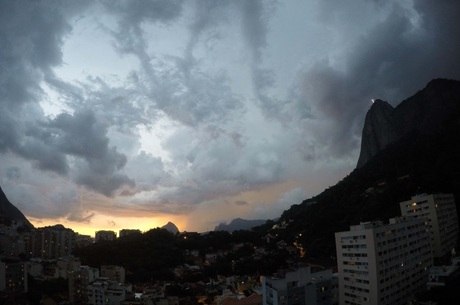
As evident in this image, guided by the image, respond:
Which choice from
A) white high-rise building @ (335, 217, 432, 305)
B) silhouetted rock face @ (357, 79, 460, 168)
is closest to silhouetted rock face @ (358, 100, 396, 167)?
silhouetted rock face @ (357, 79, 460, 168)

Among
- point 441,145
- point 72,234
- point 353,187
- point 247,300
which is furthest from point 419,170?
point 72,234

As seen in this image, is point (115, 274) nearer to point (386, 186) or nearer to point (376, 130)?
point (386, 186)

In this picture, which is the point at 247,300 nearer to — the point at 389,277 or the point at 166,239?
the point at 389,277

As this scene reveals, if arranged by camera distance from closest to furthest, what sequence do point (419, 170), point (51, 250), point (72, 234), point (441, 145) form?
point (419, 170) < point (441, 145) < point (51, 250) < point (72, 234)

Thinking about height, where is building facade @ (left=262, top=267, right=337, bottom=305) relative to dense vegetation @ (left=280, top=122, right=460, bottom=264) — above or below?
below

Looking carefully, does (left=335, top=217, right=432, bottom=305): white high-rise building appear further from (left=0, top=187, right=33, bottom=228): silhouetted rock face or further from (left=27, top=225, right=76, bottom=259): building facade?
(left=0, top=187, right=33, bottom=228): silhouetted rock face

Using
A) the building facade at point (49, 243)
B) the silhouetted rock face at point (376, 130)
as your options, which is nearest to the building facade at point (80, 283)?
the building facade at point (49, 243)
